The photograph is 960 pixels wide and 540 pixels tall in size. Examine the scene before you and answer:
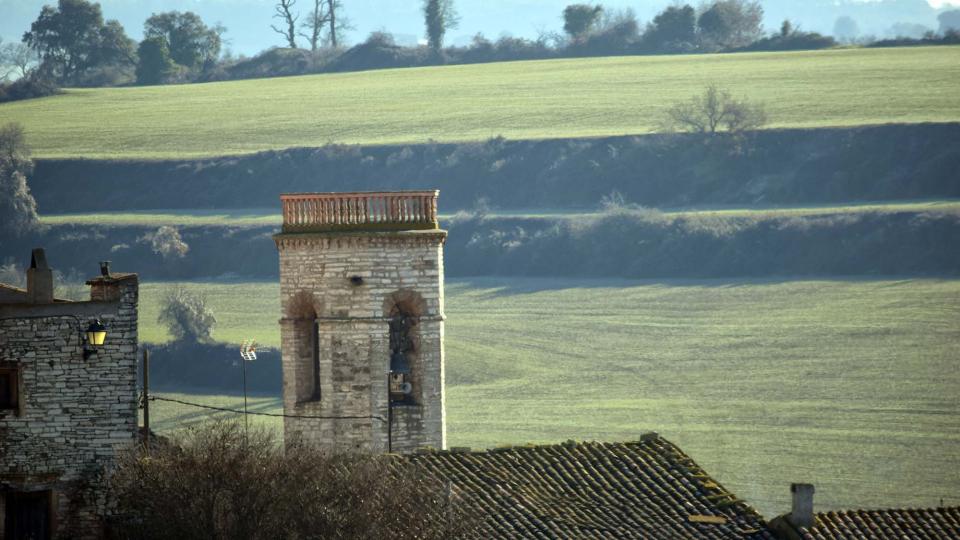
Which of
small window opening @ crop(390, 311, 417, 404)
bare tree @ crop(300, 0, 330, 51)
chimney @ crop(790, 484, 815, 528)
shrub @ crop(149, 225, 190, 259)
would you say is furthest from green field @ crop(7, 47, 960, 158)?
chimney @ crop(790, 484, 815, 528)

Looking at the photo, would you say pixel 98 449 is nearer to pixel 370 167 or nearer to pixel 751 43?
pixel 370 167

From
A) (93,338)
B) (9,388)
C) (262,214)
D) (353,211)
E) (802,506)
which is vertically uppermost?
(353,211)

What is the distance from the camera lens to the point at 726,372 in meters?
92.5

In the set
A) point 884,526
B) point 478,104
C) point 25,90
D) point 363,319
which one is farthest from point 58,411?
point 25,90

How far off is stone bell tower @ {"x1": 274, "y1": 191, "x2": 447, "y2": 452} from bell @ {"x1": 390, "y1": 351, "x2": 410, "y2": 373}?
0.06ft

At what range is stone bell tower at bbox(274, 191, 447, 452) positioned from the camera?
44469mm

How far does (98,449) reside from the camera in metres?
36.4

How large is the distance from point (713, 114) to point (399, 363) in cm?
9085

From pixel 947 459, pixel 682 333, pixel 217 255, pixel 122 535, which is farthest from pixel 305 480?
pixel 217 255

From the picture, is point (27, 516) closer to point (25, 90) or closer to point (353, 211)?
point (353, 211)

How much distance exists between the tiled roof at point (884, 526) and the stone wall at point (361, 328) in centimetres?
895

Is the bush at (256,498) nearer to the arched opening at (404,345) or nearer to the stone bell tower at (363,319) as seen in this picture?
the stone bell tower at (363,319)

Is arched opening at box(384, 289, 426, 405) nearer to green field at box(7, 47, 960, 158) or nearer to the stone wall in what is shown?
the stone wall

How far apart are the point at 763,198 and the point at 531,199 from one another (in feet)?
40.8
